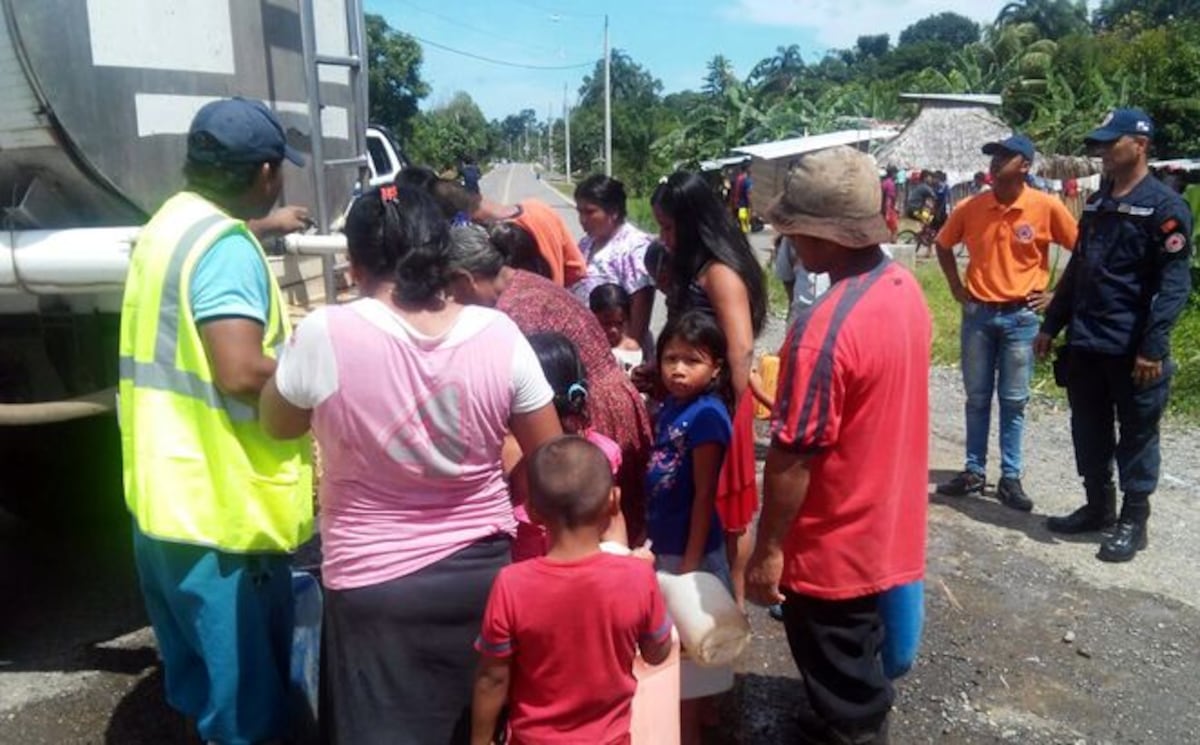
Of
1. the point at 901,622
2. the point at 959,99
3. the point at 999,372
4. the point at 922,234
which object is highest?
the point at 959,99

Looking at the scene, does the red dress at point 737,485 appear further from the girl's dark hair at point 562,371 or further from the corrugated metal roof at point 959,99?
the corrugated metal roof at point 959,99

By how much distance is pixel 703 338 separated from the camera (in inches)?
112

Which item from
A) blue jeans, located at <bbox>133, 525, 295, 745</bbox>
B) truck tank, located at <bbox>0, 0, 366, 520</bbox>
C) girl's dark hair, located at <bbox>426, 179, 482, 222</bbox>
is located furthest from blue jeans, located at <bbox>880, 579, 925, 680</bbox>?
girl's dark hair, located at <bbox>426, 179, 482, 222</bbox>

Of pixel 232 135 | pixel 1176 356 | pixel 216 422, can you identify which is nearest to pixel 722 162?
pixel 1176 356

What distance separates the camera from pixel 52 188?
3.11 m

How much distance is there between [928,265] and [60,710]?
13963 millimetres

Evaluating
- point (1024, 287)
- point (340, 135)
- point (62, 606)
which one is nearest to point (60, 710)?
point (62, 606)

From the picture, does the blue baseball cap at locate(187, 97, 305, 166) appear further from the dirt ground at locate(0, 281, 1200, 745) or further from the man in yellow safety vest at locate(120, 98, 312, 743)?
the dirt ground at locate(0, 281, 1200, 745)

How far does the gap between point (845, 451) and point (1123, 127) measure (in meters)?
2.70

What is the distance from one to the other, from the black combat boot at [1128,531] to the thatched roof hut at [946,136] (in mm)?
21744

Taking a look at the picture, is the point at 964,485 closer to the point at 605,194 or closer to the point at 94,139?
the point at 605,194

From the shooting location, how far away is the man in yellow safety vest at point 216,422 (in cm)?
221

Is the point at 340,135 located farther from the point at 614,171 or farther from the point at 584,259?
the point at 614,171

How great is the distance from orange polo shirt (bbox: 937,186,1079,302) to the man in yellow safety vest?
358cm
